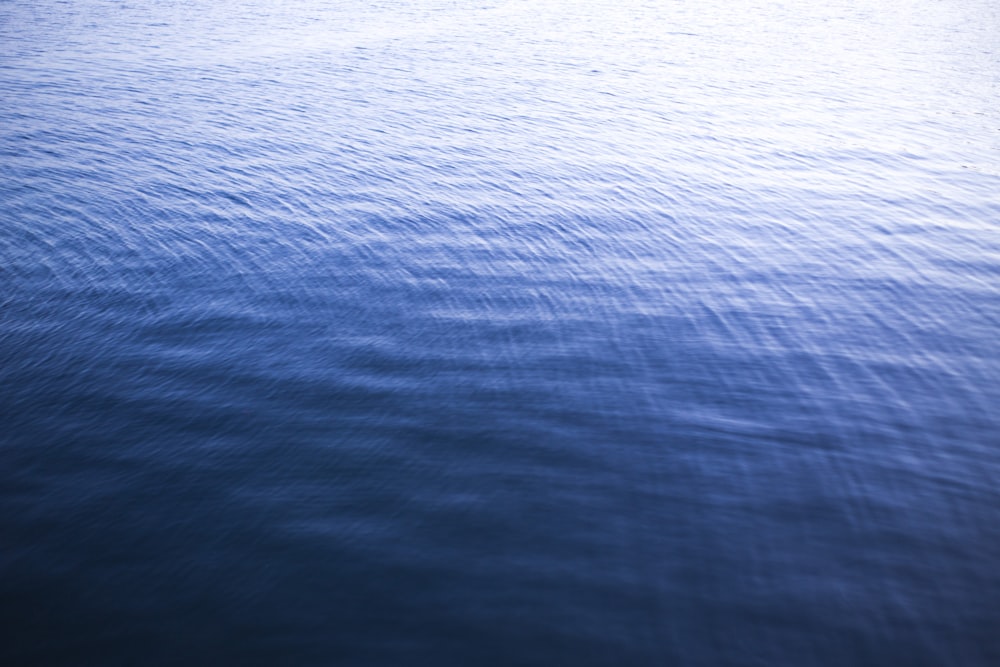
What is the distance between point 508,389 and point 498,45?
1593 inches

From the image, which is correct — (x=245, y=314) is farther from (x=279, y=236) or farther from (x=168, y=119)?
(x=168, y=119)

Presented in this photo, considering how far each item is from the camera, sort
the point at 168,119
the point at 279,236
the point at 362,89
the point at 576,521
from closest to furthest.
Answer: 1. the point at 576,521
2. the point at 279,236
3. the point at 168,119
4. the point at 362,89

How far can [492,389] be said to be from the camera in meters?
15.2

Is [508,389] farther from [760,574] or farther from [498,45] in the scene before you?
[498,45]

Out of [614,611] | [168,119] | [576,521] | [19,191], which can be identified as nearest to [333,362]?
[576,521]

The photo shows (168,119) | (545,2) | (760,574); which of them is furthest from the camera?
(545,2)

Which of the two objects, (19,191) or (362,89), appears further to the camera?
(362,89)

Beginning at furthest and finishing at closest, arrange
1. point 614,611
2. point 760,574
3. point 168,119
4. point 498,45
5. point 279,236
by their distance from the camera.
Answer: point 498,45
point 168,119
point 279,236
point 760,574
point 614,611

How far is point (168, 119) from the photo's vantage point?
32.0 metres

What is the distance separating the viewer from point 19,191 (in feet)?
77.2

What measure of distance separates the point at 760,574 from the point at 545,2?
68.3 metres

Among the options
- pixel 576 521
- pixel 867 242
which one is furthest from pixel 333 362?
pixel 867 242

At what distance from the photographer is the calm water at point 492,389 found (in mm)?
10484

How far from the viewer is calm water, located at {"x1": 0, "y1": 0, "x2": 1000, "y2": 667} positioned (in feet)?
34.4
